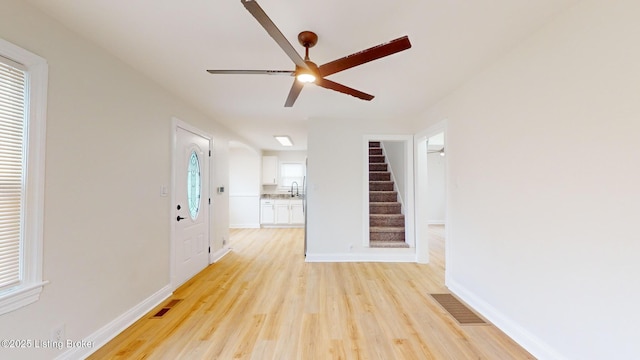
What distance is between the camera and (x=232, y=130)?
5191 mm

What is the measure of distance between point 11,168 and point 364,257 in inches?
158

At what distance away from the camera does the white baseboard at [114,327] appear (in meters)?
1.84

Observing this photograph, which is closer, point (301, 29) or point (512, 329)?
point (301, 29)

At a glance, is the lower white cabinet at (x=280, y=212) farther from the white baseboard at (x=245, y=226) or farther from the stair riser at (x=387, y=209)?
the stair riser at (x=387, y=209)

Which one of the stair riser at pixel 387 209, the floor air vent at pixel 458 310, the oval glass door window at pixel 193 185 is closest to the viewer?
the floor air vent at pixel 458 310

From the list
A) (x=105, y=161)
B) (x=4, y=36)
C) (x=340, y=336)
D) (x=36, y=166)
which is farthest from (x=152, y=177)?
(x=340, y=336)

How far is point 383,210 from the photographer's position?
16.8 feet

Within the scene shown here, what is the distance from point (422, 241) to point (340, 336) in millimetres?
2560

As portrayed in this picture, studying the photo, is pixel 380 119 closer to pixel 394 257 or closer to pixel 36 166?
pixel 394 257

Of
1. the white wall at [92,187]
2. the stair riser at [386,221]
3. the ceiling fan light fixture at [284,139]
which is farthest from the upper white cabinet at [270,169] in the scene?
the white wall at [92,187]

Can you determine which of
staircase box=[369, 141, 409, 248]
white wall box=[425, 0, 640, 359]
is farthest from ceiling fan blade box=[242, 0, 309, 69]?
staircase box=[369, 141, 409, 248]

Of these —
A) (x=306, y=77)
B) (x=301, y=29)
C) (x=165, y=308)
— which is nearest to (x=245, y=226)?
(x=165, y=308)

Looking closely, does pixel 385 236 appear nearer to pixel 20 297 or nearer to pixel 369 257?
pixel 369 257

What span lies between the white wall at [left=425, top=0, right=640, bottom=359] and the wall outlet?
11.0 feet
